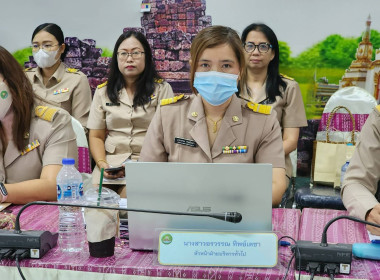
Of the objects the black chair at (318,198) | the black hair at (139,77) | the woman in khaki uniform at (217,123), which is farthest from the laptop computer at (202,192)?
the black hair at (139,77)

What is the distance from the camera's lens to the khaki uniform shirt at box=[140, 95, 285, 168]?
1.95 m

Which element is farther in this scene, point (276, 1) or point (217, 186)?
point (276, 1)

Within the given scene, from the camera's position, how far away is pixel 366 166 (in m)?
1.84

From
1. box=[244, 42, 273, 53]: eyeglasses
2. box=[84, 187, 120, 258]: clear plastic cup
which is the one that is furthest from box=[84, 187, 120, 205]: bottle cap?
box=[244, 42, 273, 53]: eyeglasses

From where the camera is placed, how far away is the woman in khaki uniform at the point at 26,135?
78.0 inches

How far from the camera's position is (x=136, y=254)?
1.32 meters

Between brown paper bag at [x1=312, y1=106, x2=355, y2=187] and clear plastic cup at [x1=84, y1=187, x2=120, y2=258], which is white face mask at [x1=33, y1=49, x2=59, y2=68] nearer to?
brown paper bag at [x1=312, y1=106, x2=355, y2=187]

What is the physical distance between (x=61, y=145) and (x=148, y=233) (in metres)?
0.93

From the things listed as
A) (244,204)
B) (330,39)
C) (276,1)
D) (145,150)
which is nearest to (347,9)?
(330,39)

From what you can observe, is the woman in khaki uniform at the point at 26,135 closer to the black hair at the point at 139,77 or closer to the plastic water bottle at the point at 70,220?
the plastic water bottle at the point at 70,220

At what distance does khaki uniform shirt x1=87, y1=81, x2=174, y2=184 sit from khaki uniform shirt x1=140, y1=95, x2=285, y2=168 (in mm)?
1213

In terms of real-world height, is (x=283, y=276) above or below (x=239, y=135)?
below

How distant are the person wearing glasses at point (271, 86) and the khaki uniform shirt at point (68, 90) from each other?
1.36 metres

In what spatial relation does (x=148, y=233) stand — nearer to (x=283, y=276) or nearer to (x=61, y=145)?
(x=283, y=276)
